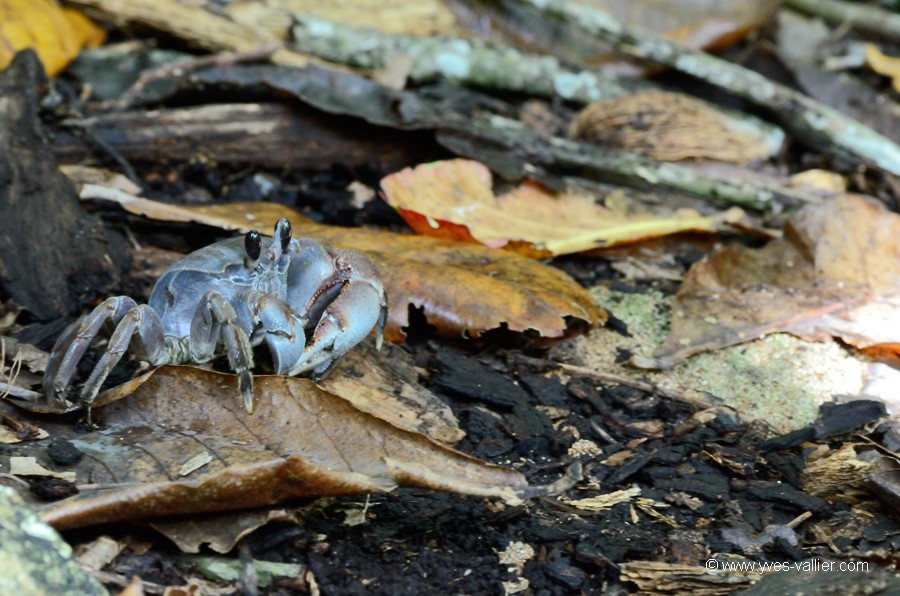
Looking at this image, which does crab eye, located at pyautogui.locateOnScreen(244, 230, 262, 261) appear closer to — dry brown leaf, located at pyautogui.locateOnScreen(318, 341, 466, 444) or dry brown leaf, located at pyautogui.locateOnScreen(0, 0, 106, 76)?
dry brown leaf, located at pyautogui.locateOnScreen(318, 341, 466, 444)

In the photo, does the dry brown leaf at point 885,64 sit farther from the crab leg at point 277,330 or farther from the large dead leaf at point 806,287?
the crab leg at point 277,330

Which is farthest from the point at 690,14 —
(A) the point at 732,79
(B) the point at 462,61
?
(B) the point at 462,61

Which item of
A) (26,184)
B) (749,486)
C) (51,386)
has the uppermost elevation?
(26,184)

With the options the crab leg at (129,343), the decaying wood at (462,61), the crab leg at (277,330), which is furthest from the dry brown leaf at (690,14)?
the crab leg at (129,343)

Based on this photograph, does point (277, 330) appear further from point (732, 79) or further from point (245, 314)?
point (732, 79)

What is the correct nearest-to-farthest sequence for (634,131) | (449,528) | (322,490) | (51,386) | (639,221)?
(322,490)
(449,528)
(51,386)
(639,221)
(634,131)

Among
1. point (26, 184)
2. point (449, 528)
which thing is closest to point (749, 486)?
point (449, 528)

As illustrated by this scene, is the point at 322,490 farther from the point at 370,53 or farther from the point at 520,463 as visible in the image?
the point at 370,53
